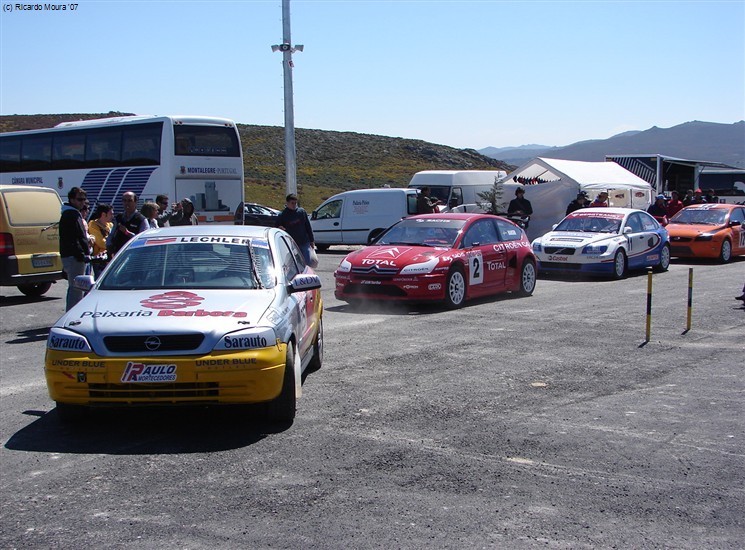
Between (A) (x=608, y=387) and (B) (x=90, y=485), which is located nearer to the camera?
(B) (x=90, y=485)

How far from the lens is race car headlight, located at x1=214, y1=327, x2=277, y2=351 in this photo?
6156 millimetres

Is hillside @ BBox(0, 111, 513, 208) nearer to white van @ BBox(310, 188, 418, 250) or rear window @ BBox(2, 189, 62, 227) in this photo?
white van @ BBox(310, 188, 418, 250)

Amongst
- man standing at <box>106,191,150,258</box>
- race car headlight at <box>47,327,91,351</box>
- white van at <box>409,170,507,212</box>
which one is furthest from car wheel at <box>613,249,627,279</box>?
race car headlight at <box>47,327,91,351</box>

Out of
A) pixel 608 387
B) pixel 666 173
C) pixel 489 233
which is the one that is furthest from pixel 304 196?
pixel 608 387

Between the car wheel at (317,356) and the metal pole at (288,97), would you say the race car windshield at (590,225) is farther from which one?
the car wheel at (317,356)

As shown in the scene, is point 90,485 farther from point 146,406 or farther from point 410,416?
point 410,416

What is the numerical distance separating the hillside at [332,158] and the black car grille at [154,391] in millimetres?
57728

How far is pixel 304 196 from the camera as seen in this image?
63.2 meters

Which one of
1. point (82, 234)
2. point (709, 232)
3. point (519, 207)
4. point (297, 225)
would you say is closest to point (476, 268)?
point (297, 225)

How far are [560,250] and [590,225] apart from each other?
4.87 feet

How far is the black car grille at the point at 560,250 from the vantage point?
18.7m

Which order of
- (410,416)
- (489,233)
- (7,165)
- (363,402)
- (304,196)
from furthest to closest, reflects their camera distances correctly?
(304,196), (7,165), (489,233), (363,402), (410,416)

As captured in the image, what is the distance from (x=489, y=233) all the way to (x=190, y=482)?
1035cm

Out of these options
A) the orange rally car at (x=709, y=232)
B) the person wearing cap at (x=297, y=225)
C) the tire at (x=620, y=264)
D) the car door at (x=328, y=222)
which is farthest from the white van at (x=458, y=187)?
the person wearing cap at (x=297, y=225)
